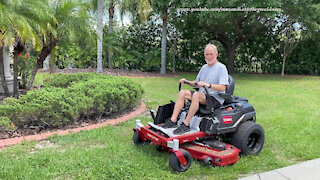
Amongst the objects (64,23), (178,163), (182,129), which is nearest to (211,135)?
(182,129)

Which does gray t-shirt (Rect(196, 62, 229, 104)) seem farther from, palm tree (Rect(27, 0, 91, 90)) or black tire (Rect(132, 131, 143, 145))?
palm tree (Rect(27, 0, 91, 90))

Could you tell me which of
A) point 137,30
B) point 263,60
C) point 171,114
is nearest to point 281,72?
point 263,60

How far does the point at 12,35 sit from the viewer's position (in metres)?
4.66

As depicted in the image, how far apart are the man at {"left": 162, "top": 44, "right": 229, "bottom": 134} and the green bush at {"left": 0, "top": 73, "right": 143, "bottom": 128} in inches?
63.7

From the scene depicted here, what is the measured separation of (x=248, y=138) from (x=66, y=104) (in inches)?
109

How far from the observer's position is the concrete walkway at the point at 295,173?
2.98 metres

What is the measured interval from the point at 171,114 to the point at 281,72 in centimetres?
1383

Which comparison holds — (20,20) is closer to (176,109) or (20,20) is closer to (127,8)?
(176,109)

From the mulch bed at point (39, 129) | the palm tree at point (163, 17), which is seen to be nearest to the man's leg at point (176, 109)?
the mulch bed at point (39, 129)

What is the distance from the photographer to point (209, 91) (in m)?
3.66

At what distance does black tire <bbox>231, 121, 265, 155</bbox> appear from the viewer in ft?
11.4

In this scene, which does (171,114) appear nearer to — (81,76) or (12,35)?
(12,35)

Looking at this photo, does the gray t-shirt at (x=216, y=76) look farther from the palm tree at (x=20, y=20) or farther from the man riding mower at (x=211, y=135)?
the palm tree at (x=20, y=20)

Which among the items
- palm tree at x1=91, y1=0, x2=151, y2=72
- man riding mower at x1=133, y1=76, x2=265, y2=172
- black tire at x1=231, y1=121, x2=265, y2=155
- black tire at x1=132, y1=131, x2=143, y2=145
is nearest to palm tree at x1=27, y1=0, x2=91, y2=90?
black tire at x1=132, y1=131, x2=143, y2=145
